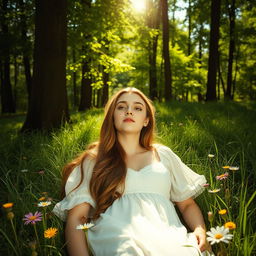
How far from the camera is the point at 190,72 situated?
20.6 meters

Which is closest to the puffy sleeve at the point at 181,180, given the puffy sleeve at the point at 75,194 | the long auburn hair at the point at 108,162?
Result: the long auburn hair at the point at 108,162

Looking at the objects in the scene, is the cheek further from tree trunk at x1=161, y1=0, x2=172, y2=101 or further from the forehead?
tree trunk at x1=161, y1=0, x2=172, y2=101

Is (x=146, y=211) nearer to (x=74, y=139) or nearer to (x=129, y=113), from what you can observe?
(x=129, y=113)

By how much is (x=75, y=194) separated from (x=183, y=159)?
1607 mm

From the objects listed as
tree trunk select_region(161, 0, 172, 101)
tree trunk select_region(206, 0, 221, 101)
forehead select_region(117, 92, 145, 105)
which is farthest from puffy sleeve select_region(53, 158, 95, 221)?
tree trunk select_region(161, 0, 172, 101)

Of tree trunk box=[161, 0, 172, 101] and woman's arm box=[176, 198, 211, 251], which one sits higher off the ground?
tree trunk box=[161, 0, 172, 101]

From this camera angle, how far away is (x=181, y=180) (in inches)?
100

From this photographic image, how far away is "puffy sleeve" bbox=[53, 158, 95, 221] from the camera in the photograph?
2.18m

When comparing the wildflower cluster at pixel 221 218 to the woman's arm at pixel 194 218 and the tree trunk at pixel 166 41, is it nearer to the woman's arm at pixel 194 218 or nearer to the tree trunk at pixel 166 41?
the woman's arm at pixel 194 218

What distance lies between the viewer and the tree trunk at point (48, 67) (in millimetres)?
5680

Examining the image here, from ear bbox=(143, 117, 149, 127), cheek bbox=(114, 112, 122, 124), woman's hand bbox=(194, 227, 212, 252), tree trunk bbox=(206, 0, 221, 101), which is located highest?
tree trunk bbox=(206, 0, 221, 101)

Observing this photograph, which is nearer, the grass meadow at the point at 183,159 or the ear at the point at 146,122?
the grass meadow at the point at 183,159

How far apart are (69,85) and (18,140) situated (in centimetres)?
2573

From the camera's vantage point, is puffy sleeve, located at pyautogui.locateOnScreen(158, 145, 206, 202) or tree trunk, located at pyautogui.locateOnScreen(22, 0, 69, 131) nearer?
puffy sleeve, located at pyautogui.locateOnScreen(158, 145, 206, 202)
